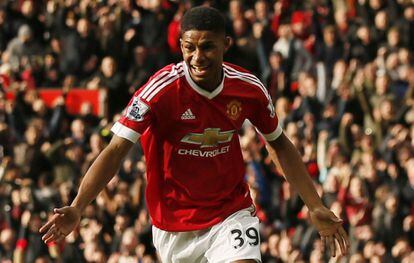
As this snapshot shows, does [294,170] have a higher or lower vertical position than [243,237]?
higher

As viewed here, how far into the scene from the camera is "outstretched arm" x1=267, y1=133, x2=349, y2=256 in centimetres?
889

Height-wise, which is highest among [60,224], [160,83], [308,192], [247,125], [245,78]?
[160,83]

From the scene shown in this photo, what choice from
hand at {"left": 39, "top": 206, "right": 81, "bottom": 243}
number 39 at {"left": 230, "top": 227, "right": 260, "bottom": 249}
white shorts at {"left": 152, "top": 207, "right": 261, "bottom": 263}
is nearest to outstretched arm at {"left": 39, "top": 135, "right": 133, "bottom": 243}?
hand at {"left": 39, "top": 206, "right": 81, "bottom": 243}

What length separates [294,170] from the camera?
9.12 meters

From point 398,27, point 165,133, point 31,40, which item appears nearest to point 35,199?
point 31,40

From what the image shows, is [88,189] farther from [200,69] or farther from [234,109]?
[234,109]

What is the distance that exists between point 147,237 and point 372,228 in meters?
2.73

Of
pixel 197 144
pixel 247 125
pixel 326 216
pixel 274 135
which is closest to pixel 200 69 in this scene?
pixel 197 144

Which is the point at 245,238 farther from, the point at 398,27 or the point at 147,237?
the point at 398,27

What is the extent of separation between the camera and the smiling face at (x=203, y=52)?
27.9ft

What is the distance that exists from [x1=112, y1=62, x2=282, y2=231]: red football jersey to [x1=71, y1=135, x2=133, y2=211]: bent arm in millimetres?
140

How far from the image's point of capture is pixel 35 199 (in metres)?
17.2

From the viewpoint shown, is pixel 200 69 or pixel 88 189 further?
pixel 200 69

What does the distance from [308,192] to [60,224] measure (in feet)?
6.07
